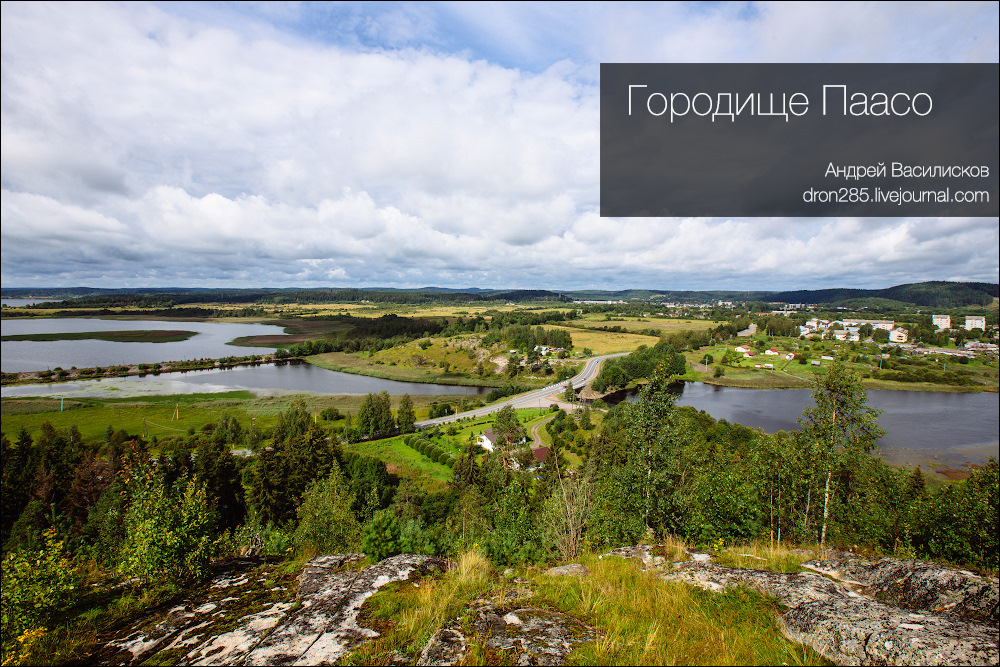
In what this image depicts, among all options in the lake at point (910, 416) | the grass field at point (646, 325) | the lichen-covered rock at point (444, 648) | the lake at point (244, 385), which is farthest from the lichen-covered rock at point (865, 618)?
the grass field at point (646, 325)

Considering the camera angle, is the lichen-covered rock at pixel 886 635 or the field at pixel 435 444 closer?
the lichen-covered rock at pixel 886 635

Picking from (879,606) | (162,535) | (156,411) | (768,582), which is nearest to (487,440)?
(162,535)

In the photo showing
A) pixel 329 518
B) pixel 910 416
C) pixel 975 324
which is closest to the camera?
pixel 329 518

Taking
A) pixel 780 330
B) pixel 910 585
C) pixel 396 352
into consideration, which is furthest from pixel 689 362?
pixel 910 585

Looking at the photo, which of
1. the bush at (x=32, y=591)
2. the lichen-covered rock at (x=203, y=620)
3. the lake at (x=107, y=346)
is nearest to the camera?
the lichen-covered rock at (x=203, y=620)

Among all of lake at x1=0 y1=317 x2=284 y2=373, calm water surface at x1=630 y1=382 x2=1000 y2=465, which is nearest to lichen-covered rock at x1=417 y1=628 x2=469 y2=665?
calm water surface at x1=630 y1=382 x2=1000 y2=465

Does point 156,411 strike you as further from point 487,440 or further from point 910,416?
point 910,416

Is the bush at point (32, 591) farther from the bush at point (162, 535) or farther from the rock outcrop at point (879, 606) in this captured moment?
the rock outcrop at point (879, 606)
